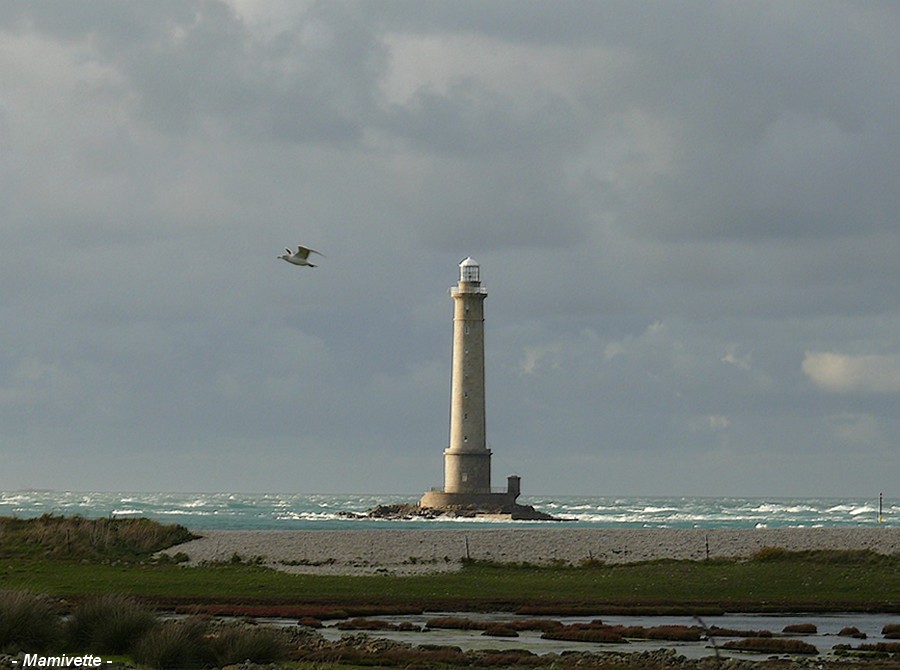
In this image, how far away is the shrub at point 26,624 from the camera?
22219 millimetres

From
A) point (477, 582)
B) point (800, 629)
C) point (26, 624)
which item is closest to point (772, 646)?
point (800, 629)

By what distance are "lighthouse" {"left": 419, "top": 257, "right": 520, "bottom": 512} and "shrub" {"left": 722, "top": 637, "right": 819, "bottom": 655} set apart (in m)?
53.7

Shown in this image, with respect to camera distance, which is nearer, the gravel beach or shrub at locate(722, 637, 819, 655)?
shrub at locate(722, 637, 819, 655)

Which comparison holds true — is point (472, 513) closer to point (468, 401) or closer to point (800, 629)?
point (468, 401)

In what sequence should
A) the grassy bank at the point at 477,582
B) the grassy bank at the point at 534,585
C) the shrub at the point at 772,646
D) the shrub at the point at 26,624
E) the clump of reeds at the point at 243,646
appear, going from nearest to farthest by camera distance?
the clump of reeds at the point at 243,646
the shrub at the point at 26,624
the shrub at the point at 772,646
the grassy bank at the point at 477,582
the grassy bank at the point at 534,585

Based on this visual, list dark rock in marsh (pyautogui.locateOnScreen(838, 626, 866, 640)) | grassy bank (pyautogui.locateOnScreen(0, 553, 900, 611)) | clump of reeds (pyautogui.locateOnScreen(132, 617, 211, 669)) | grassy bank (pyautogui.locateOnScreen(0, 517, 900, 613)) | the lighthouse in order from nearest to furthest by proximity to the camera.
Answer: clump of reeds (pyautogui.locateOnScreen(132, 617, 211, 669)) < dark rock in marsh (pyautogui.locateOnScreen(838, 626, 866, 640)) < grassy bank (pyautogui.locateOnScreen(0, 517, 900, 613)) < grassy bank (pyautogui.locateOnScreen(0, 553, 900, 611)) < the lighthouse

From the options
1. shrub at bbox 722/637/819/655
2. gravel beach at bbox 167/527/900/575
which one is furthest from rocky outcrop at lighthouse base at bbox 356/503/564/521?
shrub at bbox 722/637/819/655

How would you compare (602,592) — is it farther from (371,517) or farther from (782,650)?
(371,517)

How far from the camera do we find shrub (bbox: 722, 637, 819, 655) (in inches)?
1028

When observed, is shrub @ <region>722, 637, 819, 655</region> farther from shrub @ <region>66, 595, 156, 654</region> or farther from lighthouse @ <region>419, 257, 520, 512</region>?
lighthouse @ <region>419, 257, 520, 512</region>

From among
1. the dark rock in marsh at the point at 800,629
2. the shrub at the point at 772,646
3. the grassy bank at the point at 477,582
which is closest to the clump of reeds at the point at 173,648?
the shrub at the point at 772,646

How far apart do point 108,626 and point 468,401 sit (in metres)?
57.8

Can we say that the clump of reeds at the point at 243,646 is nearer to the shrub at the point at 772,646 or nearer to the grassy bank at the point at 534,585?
the shrub at the point at 772,646

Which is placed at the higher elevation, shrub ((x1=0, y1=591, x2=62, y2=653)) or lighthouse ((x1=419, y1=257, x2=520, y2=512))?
lighthouse ((x1=419, y1=257, x2=520, y2=512))
